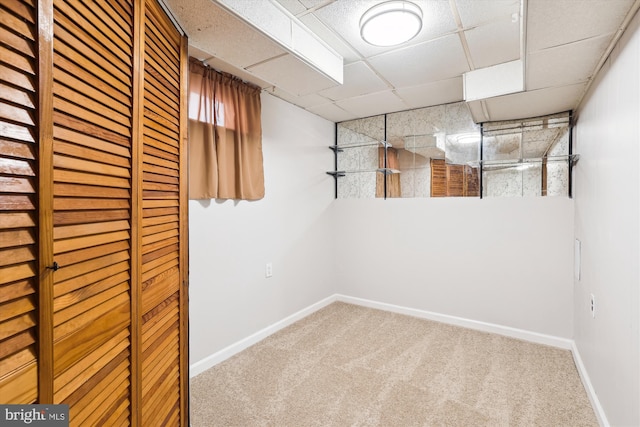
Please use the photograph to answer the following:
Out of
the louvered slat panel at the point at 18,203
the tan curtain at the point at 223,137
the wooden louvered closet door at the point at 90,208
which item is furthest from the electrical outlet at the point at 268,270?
the louvered slat panel at the point at 18,203

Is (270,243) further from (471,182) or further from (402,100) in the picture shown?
(471,182)

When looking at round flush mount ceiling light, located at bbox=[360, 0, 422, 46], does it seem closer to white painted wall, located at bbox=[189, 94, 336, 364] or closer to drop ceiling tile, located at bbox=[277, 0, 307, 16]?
drop ceiling tile, located at bbox=[277, 0, 307, 16]

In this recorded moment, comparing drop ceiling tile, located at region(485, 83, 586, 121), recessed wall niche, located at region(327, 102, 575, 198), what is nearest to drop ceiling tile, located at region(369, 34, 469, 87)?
drop ceiling tile, located at region(485, 83, 586, 121)

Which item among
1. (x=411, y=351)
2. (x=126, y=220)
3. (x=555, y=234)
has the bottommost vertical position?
(x=411, y=351)

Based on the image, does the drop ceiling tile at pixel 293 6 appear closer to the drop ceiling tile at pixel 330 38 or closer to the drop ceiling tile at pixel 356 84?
the drop ceiling tile at pixel 330 38

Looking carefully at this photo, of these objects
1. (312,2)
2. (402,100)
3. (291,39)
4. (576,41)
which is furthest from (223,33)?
(402,100)

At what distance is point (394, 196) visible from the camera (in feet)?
11.4

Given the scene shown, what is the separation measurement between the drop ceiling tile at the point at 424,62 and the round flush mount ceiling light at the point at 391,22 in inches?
11.4

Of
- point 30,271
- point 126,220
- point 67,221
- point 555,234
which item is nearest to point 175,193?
point 126,220

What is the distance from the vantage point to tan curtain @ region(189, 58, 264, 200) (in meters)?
2.22

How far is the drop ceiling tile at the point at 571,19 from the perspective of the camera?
4.25 ft

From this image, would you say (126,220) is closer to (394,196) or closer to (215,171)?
(215,171)

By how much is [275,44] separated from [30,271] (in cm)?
152

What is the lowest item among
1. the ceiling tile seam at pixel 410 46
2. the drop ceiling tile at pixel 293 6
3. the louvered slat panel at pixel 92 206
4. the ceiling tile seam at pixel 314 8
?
the louvered slat panel at pixel 92 206
